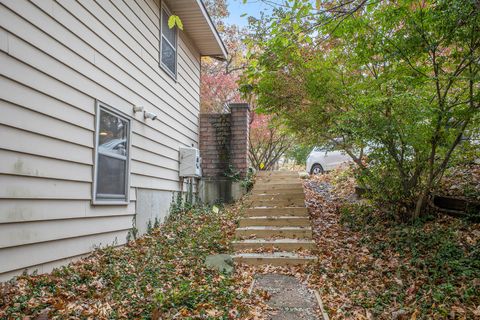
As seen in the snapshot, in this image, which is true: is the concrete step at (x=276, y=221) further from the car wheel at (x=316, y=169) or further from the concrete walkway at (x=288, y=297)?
the car wheel at (x=316, y=169)

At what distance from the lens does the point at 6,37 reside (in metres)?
3.36

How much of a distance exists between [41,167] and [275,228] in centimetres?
433

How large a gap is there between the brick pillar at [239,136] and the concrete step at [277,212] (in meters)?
2.25

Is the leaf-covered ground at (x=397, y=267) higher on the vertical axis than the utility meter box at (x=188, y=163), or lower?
lower

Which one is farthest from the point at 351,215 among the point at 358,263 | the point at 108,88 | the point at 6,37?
the point at 6,37

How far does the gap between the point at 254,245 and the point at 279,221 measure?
108cm

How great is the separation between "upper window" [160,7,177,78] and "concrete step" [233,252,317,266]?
14.6ft

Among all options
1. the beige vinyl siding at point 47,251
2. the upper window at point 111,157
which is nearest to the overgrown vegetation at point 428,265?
the beige vinyl siding at point 47,251

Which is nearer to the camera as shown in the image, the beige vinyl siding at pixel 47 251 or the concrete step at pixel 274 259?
Result: the beige vinyl siding at pixel 47 251

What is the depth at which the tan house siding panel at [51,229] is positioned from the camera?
337 centimetres

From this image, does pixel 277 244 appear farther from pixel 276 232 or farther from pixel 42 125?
pixel 42 125

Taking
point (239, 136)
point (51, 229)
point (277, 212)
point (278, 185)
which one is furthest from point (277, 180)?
point (51, 229)

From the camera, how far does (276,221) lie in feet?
23.1

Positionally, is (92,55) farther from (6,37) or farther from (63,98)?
(6,37)
